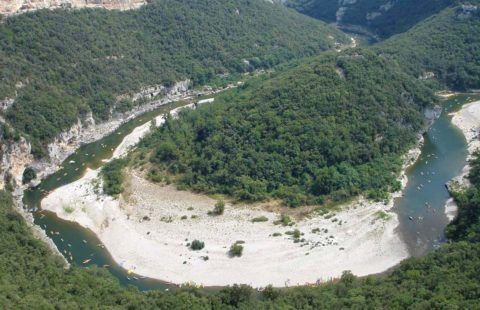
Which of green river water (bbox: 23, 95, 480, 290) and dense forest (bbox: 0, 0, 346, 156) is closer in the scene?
green river water (bbox: 23, 95, 480, 290)

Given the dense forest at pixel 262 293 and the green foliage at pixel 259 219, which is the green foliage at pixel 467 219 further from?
the green foliage at pixel 259 219

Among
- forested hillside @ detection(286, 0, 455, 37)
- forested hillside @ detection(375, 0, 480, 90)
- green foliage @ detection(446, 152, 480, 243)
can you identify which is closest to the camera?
green foliage @ detection(446, 152, 480, 243)

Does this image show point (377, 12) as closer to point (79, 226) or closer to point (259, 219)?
point (259, 219)

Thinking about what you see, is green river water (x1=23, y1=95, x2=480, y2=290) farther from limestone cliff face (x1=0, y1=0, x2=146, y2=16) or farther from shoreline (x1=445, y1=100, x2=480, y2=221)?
limestone cliff face (x1=0, y1=0, x2=146, y2=16)

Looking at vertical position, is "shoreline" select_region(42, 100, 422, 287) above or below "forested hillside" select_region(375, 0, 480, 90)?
below

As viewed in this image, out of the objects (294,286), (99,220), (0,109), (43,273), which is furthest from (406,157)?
(0,109)

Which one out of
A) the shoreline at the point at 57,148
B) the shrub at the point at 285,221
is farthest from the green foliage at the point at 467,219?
the shoreline at the point at 57,148

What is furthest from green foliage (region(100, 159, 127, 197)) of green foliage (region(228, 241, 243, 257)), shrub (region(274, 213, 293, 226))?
shrub (region(274, 213, 293, 226))

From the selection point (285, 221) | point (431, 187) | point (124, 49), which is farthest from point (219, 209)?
point (124, 49)

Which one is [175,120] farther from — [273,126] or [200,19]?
[200,19]
